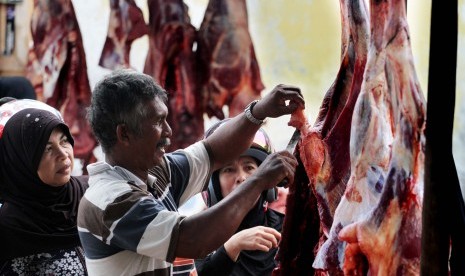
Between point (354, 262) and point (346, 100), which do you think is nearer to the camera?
point (354, 262)

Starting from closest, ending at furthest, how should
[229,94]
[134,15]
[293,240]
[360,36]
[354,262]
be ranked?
[354,262]
[360,36]
[293,240]
[229,94]
[134,15]

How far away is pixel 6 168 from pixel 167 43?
2052 millimetres

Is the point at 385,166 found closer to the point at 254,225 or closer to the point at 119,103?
the point at 119,103

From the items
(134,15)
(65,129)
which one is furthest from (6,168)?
(134,15)

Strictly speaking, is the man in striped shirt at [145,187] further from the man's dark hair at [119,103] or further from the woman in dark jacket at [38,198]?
the woman in dark jacket at [38,198]

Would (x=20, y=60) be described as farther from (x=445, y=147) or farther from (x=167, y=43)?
(x=445, y=147)

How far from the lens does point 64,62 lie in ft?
18.9

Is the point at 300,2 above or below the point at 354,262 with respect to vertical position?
above

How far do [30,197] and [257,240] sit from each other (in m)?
1.12

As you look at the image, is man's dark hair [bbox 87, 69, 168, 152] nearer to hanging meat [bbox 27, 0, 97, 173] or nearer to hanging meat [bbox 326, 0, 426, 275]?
hanging meat [bbox 326, 0, 426, 275]

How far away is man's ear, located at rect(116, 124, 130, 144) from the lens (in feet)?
8.01

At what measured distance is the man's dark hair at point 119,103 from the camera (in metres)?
2.43

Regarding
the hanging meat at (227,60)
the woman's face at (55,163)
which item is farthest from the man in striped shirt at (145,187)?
the hanging meat at (227,60)

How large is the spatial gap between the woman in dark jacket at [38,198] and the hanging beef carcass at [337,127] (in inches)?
50.8
